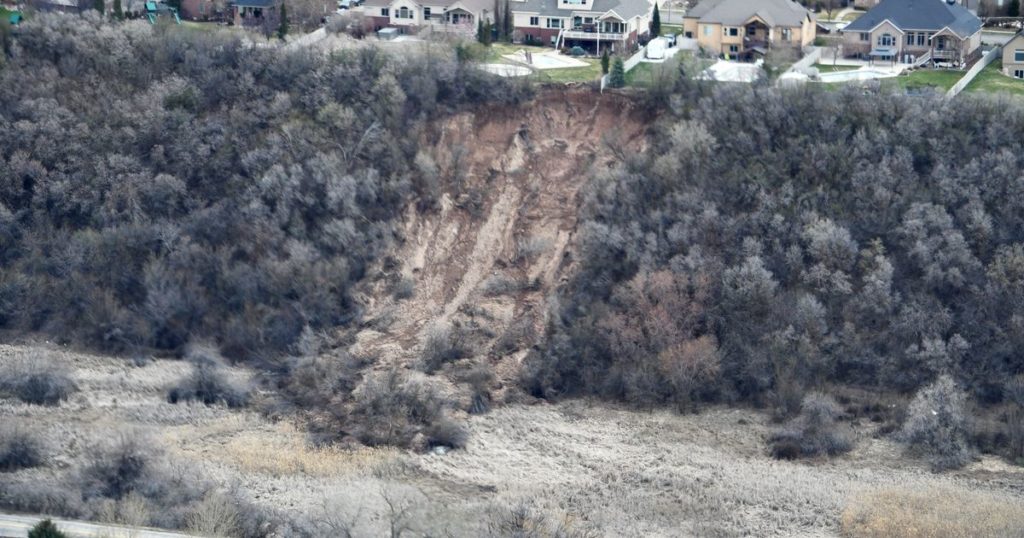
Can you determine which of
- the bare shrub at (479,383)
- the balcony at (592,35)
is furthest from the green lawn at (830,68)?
the bare shrub at (479,383)

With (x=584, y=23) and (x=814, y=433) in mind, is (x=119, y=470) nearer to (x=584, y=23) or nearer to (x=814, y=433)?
(x=814, y=433)

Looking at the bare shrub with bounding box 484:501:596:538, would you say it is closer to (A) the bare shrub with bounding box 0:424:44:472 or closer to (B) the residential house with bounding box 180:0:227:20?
(A) the bare shrub with bounding box 0:424:44:472

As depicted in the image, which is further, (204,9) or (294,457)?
(204,9)

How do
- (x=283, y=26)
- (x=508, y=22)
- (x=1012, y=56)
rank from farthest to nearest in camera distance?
(x=508, y=22)
(x=283, y=26)
(x=1012, y=56)

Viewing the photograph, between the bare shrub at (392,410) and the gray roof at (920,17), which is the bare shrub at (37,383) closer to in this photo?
the bare shrub at (392,410)

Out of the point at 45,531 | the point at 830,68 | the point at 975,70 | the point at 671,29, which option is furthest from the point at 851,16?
the point at 45,531

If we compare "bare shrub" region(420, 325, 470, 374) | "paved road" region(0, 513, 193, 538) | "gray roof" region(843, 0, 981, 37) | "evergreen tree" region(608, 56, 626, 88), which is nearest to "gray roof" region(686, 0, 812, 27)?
"gray roof" region(843, 0, 981, 37)

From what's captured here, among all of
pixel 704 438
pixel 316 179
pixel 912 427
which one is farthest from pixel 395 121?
pixel 912 427

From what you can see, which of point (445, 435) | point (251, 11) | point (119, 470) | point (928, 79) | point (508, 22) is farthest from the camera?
point (251, 11)
